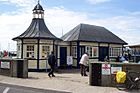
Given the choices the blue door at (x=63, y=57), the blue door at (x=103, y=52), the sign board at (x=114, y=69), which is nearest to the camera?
the sign board at (x=114, y=69)

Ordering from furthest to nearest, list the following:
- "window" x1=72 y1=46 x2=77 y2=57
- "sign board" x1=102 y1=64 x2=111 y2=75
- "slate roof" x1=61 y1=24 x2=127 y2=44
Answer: "slate roof" x1=61 y1=24 x2=127 y2=44, "window" x1=72 y1=46 x2=77 y2=57, "sign board" x1=102 y1=64 x2=111 y2=75

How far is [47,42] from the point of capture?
25.2 meters

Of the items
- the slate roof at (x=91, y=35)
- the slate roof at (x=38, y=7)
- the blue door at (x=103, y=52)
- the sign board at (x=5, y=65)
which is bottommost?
the sign board at (x=5, y=65)

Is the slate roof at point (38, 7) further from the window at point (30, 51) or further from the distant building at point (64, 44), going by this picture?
the window at point (30, 51)

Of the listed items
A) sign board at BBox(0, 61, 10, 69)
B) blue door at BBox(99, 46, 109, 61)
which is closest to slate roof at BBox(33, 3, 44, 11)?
sign board at BBox(0, 61, 10, 69)

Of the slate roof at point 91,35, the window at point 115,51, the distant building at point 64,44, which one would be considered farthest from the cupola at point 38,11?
the window at point 115,51

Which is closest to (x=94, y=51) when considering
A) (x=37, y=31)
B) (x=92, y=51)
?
(x=92, y=51)

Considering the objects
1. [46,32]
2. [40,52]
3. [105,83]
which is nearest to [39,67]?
[40,52]

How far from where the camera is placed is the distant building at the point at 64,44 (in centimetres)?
2478

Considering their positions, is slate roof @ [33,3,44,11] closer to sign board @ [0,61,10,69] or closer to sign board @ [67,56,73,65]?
sign board @ [67,56,73,65]

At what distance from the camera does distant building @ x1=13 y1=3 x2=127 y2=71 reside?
24781mm

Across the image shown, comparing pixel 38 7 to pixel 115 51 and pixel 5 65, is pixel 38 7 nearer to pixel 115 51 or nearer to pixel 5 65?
pixel 5 65

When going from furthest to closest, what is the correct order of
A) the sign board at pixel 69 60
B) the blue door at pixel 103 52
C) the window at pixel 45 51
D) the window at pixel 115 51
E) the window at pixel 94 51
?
the window at pixel 115 51
the blue door at pixel 103 52
the window at pixel 94 51
the sign board at pixel 69 60
the window at pixel 45 51

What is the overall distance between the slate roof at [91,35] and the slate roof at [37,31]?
402 centimetres
